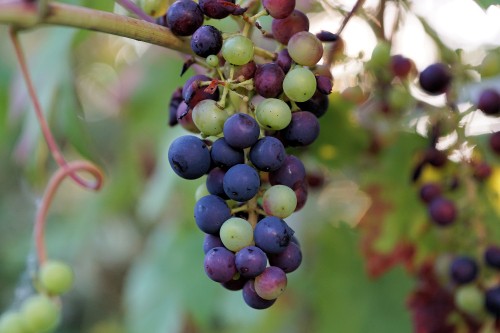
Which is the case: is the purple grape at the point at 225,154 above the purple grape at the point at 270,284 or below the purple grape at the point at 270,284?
above

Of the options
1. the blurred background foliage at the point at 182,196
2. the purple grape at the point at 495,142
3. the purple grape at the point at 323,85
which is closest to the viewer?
the purple grape at the point at 323,85

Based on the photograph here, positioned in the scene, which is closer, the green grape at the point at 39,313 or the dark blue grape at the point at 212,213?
the dark blue grape at the point at 212,213

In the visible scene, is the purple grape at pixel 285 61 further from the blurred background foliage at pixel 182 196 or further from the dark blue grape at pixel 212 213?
the blurred background foliage at pixel 182 196

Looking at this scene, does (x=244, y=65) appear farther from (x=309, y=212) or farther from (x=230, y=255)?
(x=309, y=212)

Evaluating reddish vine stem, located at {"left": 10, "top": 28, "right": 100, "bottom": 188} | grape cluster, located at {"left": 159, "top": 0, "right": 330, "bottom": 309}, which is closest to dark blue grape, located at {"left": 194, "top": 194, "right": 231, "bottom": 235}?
grape cluster, located at {"left": 159, "top": 0, "right": 330, "bottom": 309}

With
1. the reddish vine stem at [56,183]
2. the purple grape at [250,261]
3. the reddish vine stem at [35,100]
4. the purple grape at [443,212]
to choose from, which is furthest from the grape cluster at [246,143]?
the purple grape at [443,212]

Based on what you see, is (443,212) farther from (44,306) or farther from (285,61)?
(44,306)
